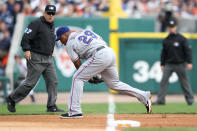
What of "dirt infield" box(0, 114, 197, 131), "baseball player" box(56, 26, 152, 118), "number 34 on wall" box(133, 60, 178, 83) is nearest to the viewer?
"dirt infield" box(0, 114, 197, 131)

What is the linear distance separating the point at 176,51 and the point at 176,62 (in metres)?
0.30

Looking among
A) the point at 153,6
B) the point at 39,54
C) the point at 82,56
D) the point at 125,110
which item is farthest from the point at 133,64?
the point at 82,56

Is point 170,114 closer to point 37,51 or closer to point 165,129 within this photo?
point 165,129

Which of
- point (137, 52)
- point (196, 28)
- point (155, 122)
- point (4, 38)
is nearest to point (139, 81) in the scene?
point (137, 52)

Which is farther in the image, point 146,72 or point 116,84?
point 146,72

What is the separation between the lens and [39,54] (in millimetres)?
9469

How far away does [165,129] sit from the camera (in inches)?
Result: 275

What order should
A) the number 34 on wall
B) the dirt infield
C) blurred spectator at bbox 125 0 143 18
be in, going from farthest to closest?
1. blurred spectator at bbox 125 0 143 18
2. the number 34 on wall
3. the dirt infield

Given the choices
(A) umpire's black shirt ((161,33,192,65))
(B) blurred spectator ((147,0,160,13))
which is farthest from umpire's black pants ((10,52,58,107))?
(B) blurred spectator ((147,0,160,13))

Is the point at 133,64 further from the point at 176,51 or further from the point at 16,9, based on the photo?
the point at 16,9

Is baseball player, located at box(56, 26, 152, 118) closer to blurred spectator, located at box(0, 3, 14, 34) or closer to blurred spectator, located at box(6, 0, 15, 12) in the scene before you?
blurred spectator, located at box(0, 3, 14, 34)

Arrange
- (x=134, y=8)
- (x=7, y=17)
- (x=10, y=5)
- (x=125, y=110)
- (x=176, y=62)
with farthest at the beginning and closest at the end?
(x=134, y=8), (x=10, y=5), (x=7, y=17), (x=176, y=62), (x=125, y=110)

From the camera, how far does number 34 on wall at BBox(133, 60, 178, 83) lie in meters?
16.0

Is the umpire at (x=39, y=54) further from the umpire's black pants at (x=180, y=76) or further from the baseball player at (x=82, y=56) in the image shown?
the umpire's black pants at (x=180, y=76)
